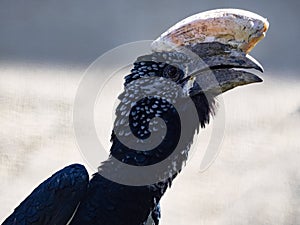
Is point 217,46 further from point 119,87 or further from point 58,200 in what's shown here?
point 119,87

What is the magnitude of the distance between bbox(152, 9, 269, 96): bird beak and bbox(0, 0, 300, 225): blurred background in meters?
1.10

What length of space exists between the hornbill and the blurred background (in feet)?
3.50

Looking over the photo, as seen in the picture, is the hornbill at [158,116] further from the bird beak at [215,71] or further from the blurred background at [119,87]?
the blurred background at [119,87]

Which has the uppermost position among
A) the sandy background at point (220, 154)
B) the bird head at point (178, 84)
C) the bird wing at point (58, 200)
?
the bird head at point (178, 84)

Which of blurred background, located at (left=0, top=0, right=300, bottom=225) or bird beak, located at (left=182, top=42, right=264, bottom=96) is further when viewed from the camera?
blurred background, located at (left=0, top=0, right=300, bottom=225)

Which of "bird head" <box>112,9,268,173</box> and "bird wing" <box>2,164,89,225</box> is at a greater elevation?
"bird head" <box>112,9,268,173</box>

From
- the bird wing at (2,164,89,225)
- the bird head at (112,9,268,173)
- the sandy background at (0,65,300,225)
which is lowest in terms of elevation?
the sandy background at (0,65,300,225)

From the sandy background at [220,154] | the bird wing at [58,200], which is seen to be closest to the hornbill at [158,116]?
the bird wing at [58,200]

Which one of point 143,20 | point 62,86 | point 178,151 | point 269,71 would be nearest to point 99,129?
point 62,86

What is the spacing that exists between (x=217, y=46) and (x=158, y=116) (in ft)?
0.73

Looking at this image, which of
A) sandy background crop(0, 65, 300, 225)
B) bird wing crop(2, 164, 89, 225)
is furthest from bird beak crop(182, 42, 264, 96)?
sandy background crop(0, 65, 300, 225)

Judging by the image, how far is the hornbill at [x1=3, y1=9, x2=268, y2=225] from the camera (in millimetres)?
2184

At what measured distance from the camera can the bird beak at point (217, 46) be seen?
2180mm

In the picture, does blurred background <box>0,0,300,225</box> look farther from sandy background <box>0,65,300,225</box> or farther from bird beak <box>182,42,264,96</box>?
bird beak <box>182,42,264,96</box>
